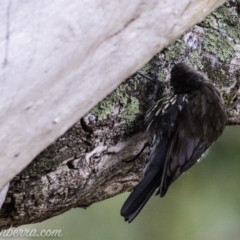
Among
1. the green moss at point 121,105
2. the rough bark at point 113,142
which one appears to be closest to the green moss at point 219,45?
the rough bark at point 113,142

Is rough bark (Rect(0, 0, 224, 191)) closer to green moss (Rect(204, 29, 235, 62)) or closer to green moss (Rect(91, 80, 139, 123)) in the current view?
green moss (Rect(91, 80, 139, 123))

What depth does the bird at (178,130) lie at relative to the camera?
2109 mm

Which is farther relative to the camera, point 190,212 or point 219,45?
point 190,212

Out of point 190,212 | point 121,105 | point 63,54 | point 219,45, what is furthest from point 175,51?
point 190,212

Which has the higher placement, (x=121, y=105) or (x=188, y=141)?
(x=121, y=105)

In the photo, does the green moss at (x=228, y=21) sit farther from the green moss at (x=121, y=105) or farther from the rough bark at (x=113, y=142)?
the green moss at (x=121, y=105)

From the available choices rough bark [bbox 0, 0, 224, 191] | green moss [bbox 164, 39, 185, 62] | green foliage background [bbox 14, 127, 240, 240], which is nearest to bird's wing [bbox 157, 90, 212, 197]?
green moss [bbox 164, 39, 185, 62]

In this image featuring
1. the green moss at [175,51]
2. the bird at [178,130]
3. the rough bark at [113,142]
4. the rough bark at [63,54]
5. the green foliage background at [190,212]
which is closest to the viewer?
the rough bark at [63,54]

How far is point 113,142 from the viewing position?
6.20 feet

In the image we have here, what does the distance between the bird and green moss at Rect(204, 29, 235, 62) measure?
10 cm

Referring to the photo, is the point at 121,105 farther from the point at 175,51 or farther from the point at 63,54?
the point at 63,54

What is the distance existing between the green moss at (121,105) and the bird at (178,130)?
0.12 m

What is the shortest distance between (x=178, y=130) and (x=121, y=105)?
421 mm

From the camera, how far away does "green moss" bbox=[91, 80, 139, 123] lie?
5.93ft
